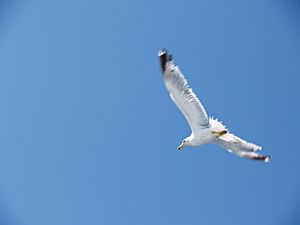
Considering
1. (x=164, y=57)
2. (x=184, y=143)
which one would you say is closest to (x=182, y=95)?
(x=164, y=57)

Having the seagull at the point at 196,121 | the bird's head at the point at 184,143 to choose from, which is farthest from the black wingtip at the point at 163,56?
the bird's head at the point at 184,143

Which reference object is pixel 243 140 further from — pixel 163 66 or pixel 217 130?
pixel 163 66

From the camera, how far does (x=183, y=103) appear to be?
12.5 metres

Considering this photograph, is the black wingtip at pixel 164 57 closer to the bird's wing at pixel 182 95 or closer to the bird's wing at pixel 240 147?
the bird's wing at pixel 182 95

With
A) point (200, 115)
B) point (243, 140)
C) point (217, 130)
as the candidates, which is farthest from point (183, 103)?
point (243, 140)

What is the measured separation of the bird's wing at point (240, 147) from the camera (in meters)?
14.0

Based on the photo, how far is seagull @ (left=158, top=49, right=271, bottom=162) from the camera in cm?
1184

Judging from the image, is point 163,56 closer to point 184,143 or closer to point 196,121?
point 196,121

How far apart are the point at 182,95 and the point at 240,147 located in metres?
2.82

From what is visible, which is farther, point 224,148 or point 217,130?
point 224,148

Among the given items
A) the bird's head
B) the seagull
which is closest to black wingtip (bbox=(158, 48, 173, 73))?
the seagull

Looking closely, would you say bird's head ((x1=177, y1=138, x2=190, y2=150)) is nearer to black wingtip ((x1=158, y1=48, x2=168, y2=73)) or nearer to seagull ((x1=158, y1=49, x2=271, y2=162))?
seagull ((x1=158, y1=49, x2=271, y2=162))

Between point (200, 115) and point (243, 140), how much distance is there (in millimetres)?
1897

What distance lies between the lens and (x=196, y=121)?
43.2 ft
